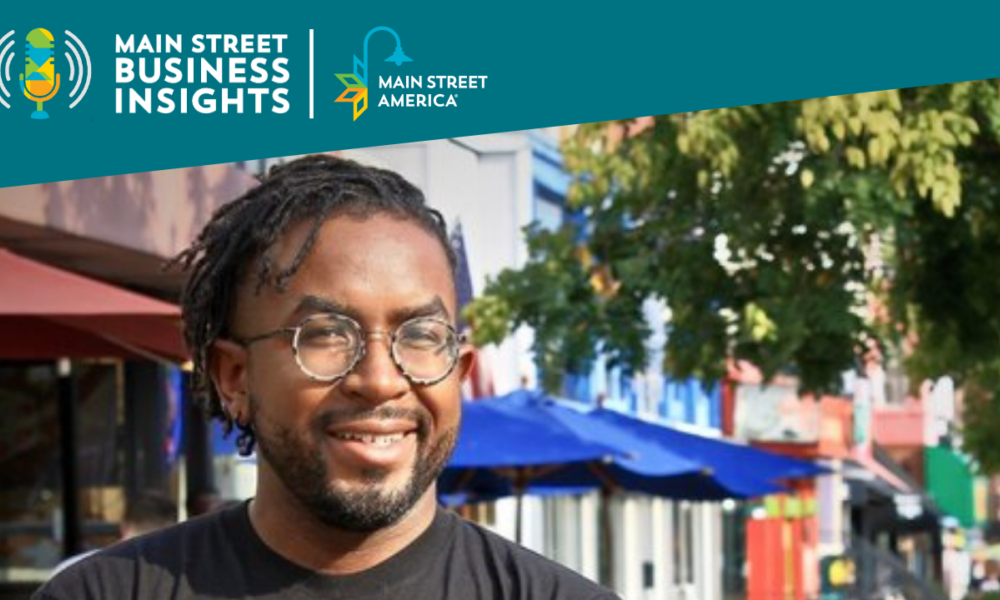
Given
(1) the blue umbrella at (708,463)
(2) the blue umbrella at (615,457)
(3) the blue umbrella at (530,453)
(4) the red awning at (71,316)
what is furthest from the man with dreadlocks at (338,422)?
(1) the blue umbrella at (708,463)

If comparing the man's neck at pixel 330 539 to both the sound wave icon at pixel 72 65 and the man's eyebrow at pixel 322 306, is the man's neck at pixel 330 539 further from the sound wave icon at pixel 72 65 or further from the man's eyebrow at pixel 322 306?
the sound wave icon at pixel 72 65

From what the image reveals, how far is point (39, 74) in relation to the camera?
10.2m

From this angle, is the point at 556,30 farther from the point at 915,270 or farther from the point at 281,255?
the point at 281,255

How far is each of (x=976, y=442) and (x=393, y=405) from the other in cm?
2022

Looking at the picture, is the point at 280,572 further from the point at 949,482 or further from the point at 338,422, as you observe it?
the point at 949,482

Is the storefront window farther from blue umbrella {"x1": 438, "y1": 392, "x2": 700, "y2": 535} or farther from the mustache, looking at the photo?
the mustache

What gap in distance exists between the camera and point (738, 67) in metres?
12.3

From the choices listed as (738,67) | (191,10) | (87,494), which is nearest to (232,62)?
(191,10)

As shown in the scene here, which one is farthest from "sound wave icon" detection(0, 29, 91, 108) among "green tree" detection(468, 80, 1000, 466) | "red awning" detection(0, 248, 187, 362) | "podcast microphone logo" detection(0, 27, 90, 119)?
"green tree" detection(468, 80, 1000, 466)

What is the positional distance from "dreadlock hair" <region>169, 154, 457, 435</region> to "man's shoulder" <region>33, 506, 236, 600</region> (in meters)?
0.16

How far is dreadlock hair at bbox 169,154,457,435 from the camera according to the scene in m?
2.85

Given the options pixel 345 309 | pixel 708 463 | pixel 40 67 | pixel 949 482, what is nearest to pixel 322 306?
pixel 345 309

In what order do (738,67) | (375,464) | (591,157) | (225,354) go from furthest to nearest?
(591,157) < (738,67) < (225,354) < (375,464)

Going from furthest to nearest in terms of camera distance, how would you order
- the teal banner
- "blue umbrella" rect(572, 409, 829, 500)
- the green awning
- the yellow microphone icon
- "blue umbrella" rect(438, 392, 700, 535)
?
the green awning → "blue umbrella" rect(572, 409, 829, 500) → "blue umbrella" rect(438, 392, 700, 535) → the teal banner → the yellow microphone icon
